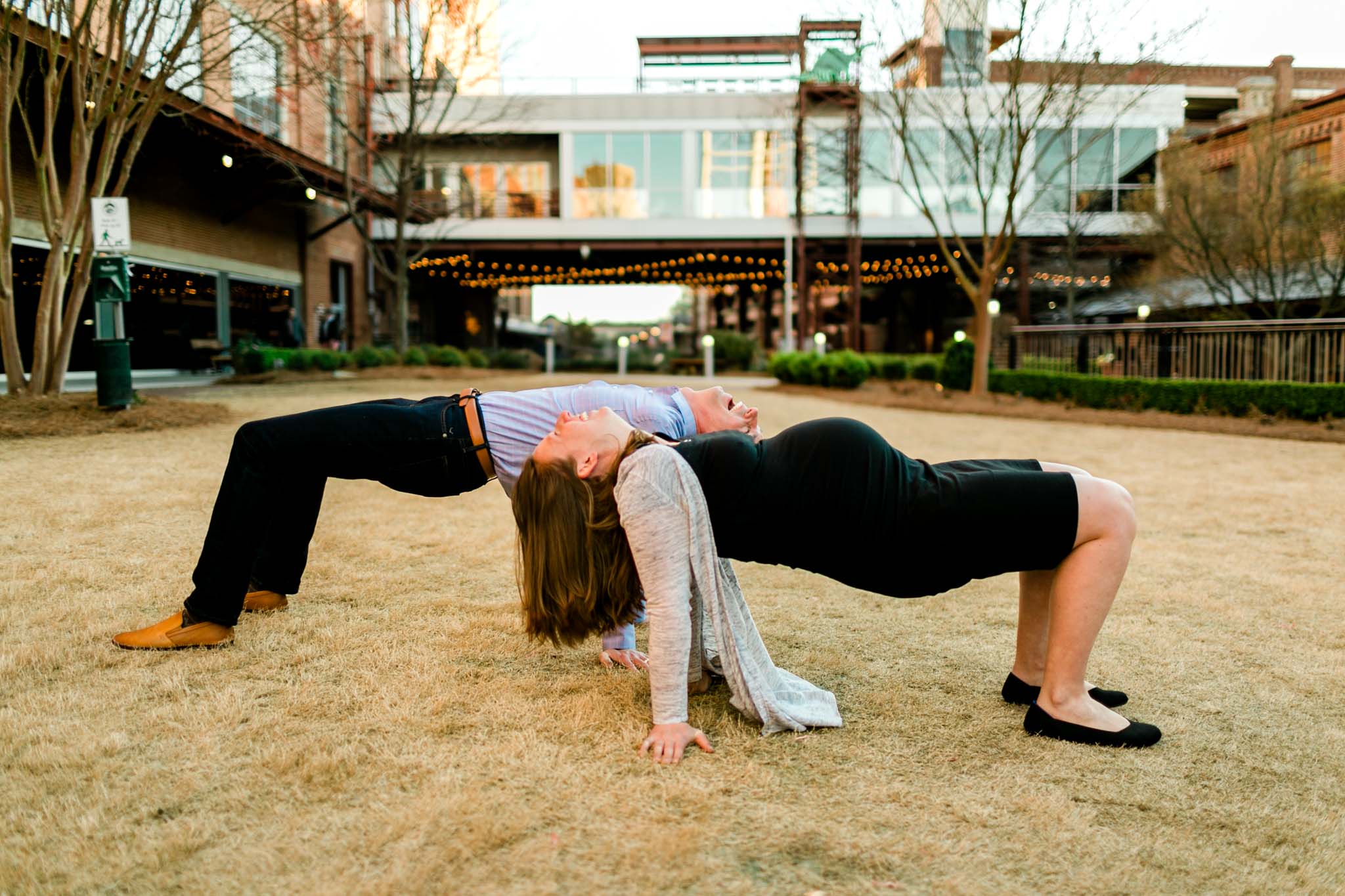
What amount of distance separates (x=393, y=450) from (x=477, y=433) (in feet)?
0.94

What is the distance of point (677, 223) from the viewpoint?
96.4 feet

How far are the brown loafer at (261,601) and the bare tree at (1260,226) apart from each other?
20.9 m

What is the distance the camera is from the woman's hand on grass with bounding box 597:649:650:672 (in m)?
3.24

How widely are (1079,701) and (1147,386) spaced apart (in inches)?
539

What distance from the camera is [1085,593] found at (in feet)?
8.42

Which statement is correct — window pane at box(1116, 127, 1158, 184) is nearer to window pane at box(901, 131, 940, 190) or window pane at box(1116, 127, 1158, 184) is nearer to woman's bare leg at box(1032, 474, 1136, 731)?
window pane at box(901, 131, 940, 190)

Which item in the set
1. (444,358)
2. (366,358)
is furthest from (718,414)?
(444,358)

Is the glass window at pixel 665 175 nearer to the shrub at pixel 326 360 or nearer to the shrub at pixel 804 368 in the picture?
the shrub at pixel 804 368

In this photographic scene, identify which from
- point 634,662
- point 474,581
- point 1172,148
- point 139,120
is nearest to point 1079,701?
point 634,662

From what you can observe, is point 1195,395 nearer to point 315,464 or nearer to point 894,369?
point 894,369

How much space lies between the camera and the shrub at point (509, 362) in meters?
28.0

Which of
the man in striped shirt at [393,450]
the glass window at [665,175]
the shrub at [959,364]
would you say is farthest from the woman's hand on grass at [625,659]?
the glass window at [665,175]

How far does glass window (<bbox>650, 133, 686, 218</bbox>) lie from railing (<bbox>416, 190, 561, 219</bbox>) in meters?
3.10

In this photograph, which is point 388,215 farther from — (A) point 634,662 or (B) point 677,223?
(A) point 634,662
